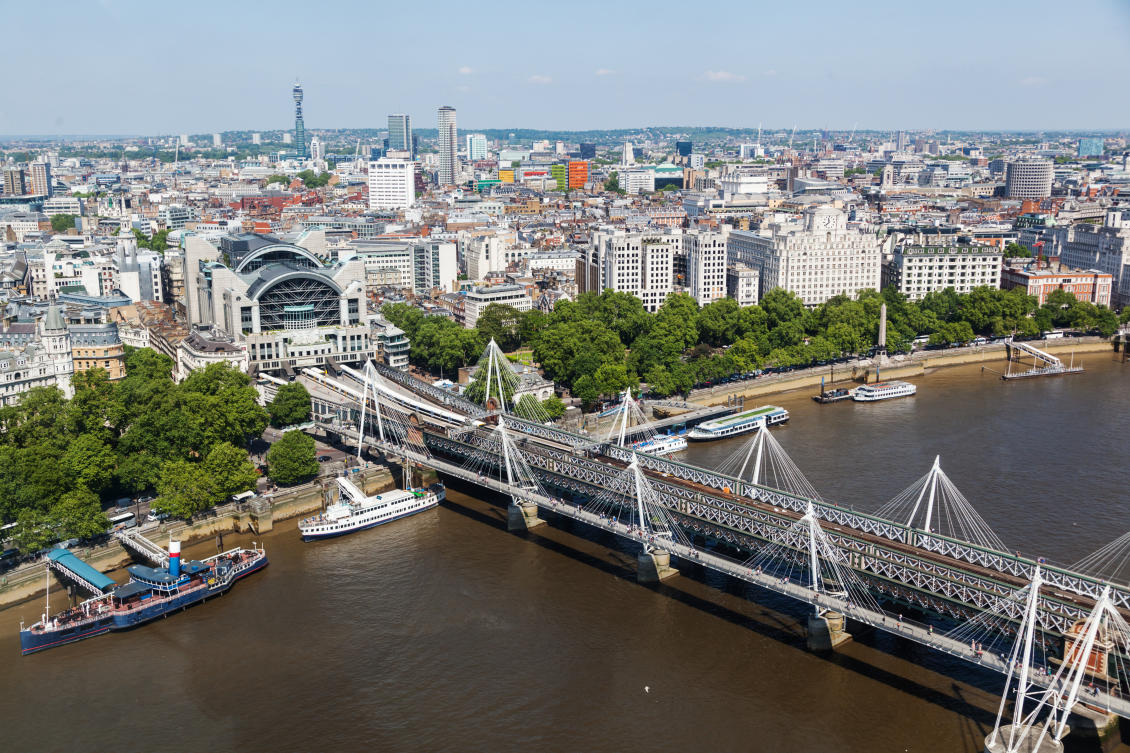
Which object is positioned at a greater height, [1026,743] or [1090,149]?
[1090,149]

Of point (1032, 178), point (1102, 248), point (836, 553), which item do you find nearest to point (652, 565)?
point (836, 553)

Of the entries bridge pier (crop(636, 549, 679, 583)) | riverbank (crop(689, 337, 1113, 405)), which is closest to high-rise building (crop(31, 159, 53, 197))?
riverbank (crop(689, 337, 1113, 405))

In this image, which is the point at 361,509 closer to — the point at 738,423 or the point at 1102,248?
the point at 738,423

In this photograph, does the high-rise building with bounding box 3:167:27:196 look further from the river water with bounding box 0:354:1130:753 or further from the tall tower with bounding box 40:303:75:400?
the river water with bounding box 0:354:1130:753

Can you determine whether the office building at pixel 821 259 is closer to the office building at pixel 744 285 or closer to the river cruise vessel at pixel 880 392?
the office building at pixel 744 285

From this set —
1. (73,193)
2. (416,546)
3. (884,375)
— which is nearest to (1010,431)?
(884,375)

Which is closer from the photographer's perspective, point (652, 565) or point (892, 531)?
point (892, 531)

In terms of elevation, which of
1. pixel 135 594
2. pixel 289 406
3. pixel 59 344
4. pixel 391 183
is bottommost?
pixel 135 594
